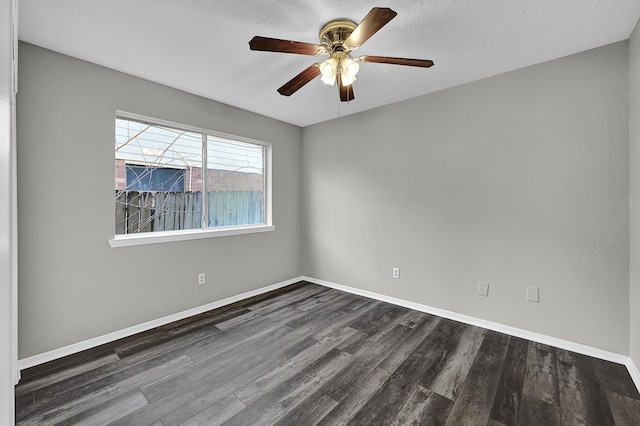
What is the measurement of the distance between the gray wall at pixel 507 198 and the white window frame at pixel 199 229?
1.12 meters

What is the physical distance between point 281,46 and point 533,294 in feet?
9.68

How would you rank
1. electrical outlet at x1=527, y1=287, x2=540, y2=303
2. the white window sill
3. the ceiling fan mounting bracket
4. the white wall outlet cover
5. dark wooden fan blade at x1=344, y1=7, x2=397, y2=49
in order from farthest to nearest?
the white wall outlet cover, the white window sill, electrical outlet at x1=527, y1=287, x2=540, y2=303, the ceiling fan mounting bracket, dark wooden fan blade at x1=344, y1=7, x2=397, y2=49

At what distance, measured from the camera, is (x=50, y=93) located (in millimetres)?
2344

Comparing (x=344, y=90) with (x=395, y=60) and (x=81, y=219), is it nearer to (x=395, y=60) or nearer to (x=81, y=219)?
(x=395, y=60)

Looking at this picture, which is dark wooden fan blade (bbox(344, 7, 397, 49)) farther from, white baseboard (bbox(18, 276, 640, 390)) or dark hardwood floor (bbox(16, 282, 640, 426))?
white baseboard (bbox(18, 276, 640, 390))

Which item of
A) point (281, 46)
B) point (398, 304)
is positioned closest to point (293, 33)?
point (281, 46)

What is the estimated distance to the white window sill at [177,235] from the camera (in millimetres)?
2734

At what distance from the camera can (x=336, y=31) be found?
2031mm

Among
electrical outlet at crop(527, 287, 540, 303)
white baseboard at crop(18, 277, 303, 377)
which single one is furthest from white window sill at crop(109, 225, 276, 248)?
electrical outlet at crop(527, 287, 540, 303)

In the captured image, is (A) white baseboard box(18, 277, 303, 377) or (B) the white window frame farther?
(B) the white window frame

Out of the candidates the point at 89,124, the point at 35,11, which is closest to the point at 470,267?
the point at 89,124

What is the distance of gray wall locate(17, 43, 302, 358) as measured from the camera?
2262 mm

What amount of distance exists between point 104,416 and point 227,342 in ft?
3.27

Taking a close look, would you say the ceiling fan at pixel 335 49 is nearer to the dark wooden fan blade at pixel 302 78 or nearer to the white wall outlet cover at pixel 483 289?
the dark wooden fan blade at pixel 302 78
